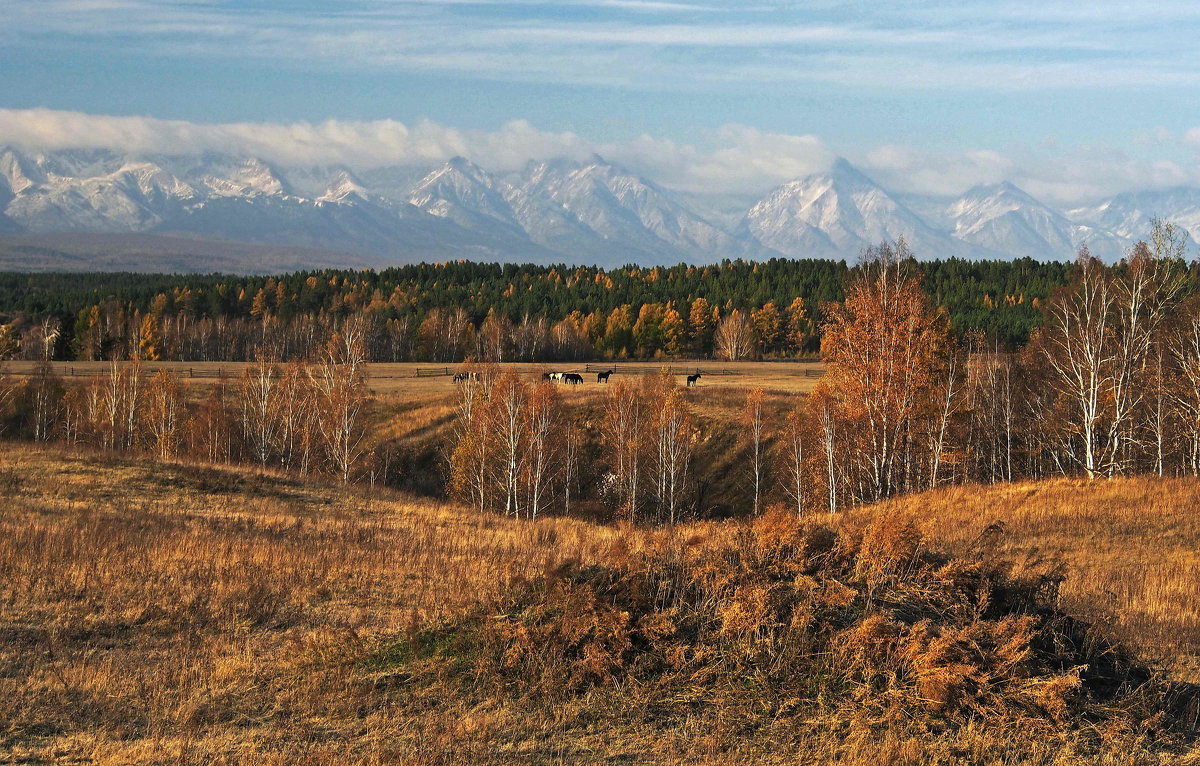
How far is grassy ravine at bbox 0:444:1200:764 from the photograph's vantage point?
9.79m

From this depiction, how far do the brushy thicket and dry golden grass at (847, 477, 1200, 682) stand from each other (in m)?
2.12

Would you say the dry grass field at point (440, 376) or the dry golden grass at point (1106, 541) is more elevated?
the dry golden grass at point (1106, 541)

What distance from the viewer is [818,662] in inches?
438

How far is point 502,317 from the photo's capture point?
166125 millimetres

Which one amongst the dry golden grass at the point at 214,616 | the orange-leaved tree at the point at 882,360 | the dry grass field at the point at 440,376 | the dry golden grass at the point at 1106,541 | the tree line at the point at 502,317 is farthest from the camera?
the tree line at the point at 502,317

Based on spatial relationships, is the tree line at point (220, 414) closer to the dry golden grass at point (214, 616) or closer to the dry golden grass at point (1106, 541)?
the dry golden grass at point (214, 616)

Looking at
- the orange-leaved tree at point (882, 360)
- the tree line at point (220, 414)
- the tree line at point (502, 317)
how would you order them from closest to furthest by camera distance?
the orange-leaved tree at point (882, 360) < the tree line at point (220, 414) < the tree line at point (502, 317)

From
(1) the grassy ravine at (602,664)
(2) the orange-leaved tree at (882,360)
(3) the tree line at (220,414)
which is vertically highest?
(2) the orange-leaved tree at (882,360)

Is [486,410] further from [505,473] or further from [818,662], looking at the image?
[818,662]

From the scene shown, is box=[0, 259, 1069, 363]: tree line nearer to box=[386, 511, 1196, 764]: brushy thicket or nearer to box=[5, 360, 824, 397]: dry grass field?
box=[5, 360, 824, 397]: dry grass field

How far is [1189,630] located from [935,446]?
3729cm

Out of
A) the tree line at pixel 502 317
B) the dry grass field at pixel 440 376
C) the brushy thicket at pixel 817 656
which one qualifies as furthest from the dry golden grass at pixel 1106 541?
the tree line at pixel 502 317

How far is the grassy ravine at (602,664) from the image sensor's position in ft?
32.1

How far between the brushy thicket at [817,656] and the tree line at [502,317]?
5333 inches
